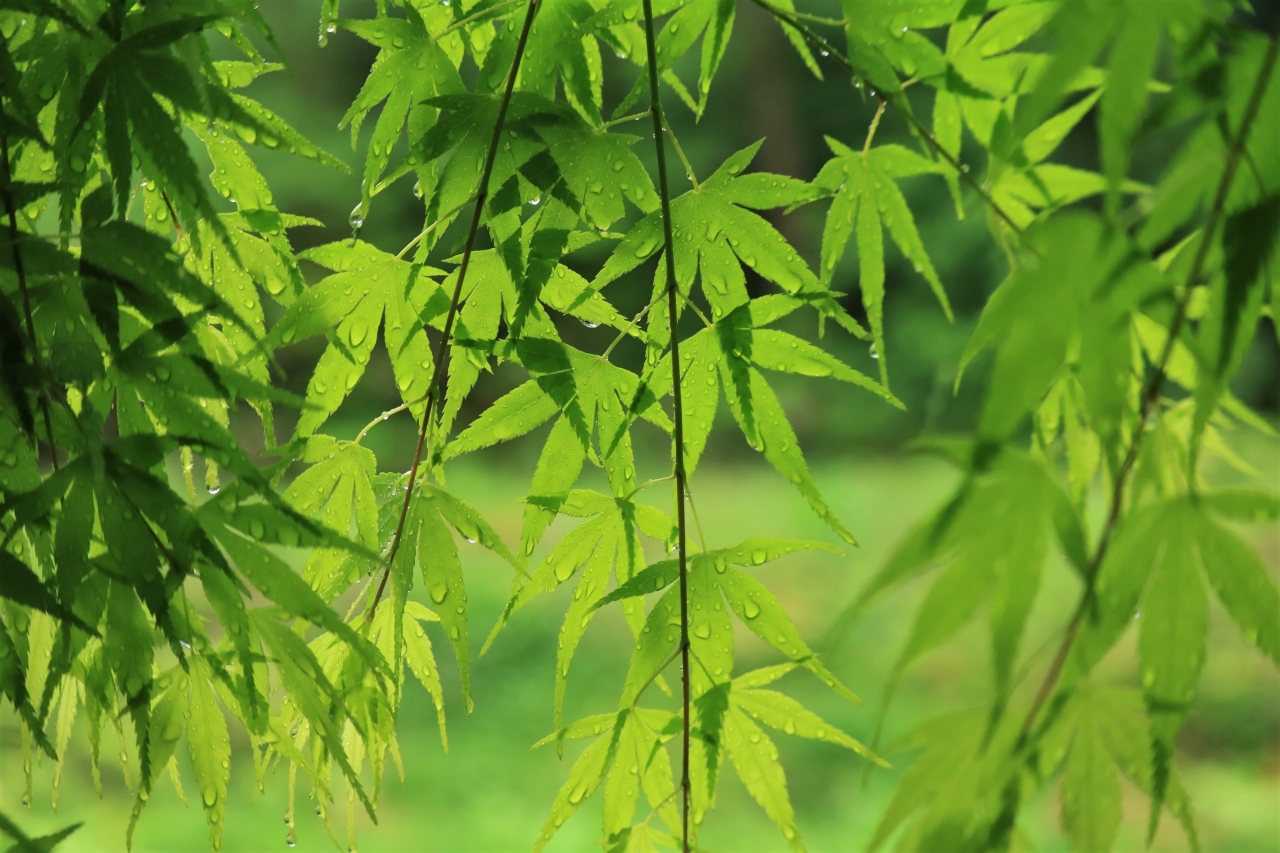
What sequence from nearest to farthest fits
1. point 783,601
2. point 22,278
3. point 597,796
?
point 22,278
point 597,796
point 783,601

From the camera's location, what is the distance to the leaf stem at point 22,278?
44 cm

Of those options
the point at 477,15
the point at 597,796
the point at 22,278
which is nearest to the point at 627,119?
the point at 477,15

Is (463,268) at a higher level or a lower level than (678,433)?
higher

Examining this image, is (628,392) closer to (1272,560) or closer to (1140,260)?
(1140,260)

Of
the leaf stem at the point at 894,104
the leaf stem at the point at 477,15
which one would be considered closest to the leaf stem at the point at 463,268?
the leaf stem at the point at 477,15

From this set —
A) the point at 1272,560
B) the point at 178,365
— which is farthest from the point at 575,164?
the point at 1272,560

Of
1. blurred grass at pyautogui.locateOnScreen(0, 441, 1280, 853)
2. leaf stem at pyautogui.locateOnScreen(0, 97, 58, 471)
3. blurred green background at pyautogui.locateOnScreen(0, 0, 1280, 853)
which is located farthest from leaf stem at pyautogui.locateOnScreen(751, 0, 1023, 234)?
blurred grass at pyautogui.locateOnScreen(0, 441, 1280, 853)

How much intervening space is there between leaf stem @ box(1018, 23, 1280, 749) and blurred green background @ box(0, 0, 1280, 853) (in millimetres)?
16

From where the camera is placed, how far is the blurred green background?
2557 mm

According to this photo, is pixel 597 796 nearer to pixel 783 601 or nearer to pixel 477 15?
pixel 783 601

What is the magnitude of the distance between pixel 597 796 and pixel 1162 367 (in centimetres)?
258

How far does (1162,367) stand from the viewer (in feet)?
1.05

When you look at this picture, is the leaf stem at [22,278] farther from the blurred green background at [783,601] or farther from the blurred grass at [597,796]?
the blurred grass at [597,796]

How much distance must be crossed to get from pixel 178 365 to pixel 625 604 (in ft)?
0.93
